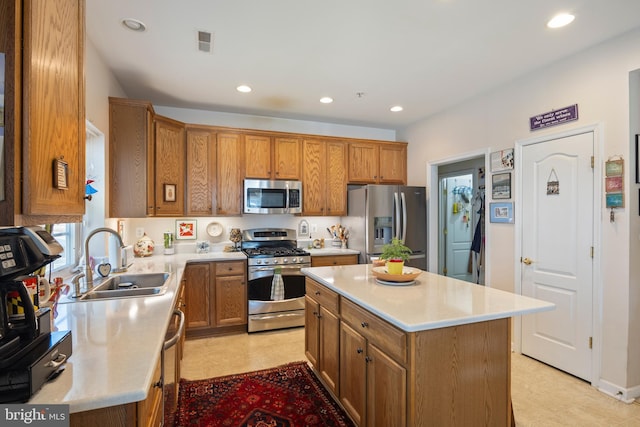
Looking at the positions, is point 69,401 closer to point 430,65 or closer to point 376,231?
point 430,65

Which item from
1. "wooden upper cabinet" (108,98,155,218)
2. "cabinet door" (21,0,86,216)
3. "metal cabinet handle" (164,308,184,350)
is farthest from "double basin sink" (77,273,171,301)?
"cabinet door" (21,0,86,216)

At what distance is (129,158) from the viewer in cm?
304

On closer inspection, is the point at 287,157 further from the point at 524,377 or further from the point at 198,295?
the point at 524,377

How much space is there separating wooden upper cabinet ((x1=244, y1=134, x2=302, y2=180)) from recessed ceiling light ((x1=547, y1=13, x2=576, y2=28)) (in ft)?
9.09

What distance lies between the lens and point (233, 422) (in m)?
2.11

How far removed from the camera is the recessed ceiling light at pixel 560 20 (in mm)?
2139

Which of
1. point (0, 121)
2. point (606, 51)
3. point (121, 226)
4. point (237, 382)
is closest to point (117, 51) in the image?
point (121, 226)

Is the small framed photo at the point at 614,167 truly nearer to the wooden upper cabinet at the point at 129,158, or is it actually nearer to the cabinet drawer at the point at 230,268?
the cabinet drawer at the point at 230,268

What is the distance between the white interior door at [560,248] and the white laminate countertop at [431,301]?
4.04 ft

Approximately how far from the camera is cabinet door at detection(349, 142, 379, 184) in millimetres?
4508

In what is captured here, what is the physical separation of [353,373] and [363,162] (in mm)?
3151

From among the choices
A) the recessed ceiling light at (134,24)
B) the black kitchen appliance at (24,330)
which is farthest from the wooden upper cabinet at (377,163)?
the black kitchen appliance at (24,330)

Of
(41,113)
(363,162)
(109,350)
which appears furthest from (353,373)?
(363,162)

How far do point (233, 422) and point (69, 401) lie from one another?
1501mm
